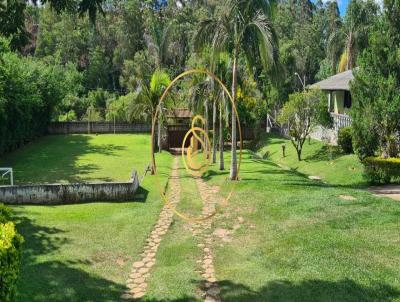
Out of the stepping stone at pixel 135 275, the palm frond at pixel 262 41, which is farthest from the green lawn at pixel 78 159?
the stepping stone at pixel 135 275

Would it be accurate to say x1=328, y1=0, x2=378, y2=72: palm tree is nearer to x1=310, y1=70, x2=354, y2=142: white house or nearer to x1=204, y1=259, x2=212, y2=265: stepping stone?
x1=310, y1=70, x2=354, y2=142: white house

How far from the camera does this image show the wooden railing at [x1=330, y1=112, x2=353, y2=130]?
33.2 m

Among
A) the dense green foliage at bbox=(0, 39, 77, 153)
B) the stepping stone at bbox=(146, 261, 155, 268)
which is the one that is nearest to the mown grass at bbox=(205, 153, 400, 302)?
the stepping stone at bbox=(146, 261, 155, 268)

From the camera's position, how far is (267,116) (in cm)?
5072

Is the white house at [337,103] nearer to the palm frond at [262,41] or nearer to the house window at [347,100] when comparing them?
the house window at [347,100]

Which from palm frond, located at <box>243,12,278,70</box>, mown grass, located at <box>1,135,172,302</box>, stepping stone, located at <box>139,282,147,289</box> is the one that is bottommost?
stepping stone, located at <box>139,282,147,289</box>

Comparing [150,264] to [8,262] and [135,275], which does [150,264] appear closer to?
[135,275]

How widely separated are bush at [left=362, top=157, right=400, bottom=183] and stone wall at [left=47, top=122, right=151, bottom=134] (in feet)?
104

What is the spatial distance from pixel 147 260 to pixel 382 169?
15.3 meters

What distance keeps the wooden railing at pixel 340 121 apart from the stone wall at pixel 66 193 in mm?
20469

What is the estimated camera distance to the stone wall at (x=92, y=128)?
48.8 meters

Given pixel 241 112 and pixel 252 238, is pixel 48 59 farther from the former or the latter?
pixel 252 238

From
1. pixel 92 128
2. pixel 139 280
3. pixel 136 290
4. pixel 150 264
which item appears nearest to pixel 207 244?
pixel 150 264

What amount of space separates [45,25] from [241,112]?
151 feet
